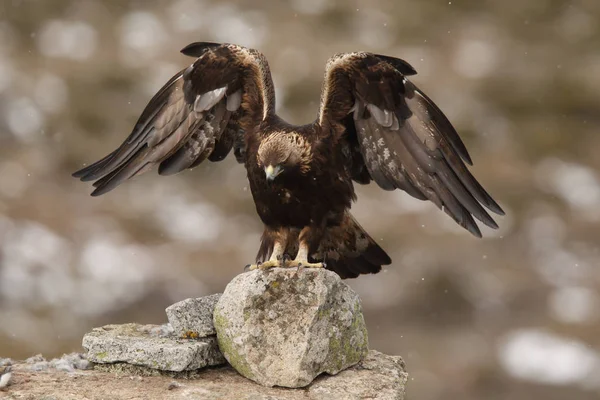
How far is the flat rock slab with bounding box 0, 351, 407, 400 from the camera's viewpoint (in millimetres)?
7535

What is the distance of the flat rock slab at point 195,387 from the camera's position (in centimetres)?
754

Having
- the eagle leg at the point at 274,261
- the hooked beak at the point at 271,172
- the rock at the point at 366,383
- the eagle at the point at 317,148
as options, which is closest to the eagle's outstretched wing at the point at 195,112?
the eagle at the point at 317,148

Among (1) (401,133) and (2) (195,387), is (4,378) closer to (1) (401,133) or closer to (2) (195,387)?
(2) (195,387)

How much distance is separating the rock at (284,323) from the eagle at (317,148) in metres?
0.29

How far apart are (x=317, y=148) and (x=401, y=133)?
692 mm

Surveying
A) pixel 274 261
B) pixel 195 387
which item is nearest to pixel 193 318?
pixel 195 387

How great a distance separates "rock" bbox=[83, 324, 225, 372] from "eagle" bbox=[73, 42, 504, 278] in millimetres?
802

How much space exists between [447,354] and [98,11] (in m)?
16.6

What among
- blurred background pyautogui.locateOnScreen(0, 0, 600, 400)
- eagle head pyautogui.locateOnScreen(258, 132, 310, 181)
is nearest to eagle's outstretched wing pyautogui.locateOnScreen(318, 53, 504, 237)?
eagle head pyautogui.locateOnScreen(258, 132, 310, 181)

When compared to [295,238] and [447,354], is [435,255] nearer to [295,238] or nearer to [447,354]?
[447,354]

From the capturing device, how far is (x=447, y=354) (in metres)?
19.2

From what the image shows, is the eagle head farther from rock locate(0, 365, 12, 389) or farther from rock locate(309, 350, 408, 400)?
rock locate(0, 365, 12, 389)

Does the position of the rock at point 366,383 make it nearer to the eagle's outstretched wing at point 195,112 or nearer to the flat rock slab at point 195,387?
the flat rock slab at point 195,387

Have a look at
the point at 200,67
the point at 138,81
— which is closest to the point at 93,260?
the point at 138,81
